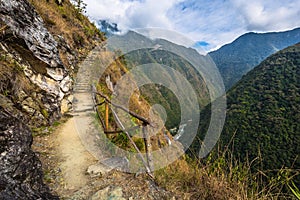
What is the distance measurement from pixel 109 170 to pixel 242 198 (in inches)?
94.7

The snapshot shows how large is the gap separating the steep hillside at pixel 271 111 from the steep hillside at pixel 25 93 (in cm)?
2435

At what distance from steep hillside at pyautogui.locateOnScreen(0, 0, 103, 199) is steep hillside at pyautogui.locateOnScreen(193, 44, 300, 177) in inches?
959

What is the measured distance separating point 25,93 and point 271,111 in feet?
239

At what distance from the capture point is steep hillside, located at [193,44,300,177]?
128ft

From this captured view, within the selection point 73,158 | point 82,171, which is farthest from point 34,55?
point 82,171

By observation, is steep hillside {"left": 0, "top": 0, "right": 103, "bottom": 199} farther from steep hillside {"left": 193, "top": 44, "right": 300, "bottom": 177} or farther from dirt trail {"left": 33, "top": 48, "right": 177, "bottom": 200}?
steep hillside {"left": 193, "top": 44, "right": 300, "bottom": 177}

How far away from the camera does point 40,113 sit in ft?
18.7

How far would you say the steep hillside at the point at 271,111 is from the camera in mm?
39000

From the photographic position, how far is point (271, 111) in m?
63.8

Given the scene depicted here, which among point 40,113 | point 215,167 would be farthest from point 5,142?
point 40,113

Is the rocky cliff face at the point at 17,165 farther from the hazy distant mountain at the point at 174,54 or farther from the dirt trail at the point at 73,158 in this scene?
the hazy distant mountain at the point at 174,54

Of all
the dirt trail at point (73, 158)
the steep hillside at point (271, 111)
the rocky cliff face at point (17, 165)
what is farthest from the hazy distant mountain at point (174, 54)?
the steep hillside at point (271, 111)

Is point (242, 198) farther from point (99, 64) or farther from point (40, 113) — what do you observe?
point (99, 64)

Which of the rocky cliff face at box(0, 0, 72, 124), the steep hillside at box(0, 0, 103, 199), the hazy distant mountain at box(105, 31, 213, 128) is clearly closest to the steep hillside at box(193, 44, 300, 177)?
the hazy distant mountain at box(105, 31, 213, 128)
